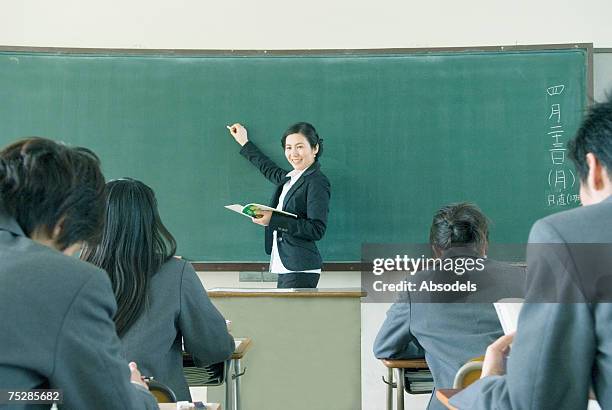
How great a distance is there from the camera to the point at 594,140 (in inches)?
50.6

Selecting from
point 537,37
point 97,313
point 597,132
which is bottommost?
point 97,313

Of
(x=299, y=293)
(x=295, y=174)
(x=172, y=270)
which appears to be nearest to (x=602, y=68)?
(x=295, y=174)

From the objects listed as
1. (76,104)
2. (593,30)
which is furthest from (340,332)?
(593,30)

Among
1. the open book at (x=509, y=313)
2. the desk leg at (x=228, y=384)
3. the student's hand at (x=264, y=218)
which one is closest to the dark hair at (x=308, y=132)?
the student's hand at (x=264, y=218)

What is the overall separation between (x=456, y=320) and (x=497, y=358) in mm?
895

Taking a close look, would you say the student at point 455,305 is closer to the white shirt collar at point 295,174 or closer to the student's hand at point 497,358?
the student's hand at point 497,358

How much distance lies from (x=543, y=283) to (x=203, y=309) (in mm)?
1292

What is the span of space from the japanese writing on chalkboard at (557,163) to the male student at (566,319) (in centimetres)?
339

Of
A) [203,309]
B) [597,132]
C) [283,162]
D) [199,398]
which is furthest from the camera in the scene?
[283,162]

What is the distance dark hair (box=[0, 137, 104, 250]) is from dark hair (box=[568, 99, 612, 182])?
2.89ft

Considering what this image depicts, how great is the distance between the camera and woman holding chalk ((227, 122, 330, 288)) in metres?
3.95

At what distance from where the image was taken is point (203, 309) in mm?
2219

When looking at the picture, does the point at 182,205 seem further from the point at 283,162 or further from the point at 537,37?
the point at 537,37

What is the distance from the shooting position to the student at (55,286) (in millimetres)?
1084
